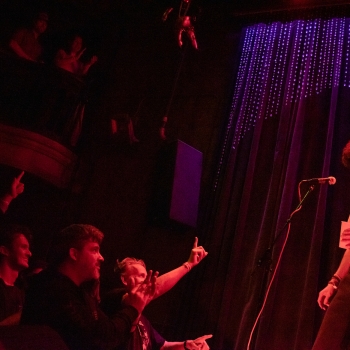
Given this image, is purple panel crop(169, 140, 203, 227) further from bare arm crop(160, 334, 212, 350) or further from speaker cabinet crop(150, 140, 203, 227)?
bare arm crop(160, 334, 212, 350)

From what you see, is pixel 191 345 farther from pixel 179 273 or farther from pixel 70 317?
pixel 70 317

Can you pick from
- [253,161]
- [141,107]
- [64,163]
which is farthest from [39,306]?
[141,107]

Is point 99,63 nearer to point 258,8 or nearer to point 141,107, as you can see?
point 141,107

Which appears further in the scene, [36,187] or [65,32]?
[65,32]

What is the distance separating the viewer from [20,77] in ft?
18.4

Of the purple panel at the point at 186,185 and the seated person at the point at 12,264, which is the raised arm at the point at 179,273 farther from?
the seated person at the point at 12,264

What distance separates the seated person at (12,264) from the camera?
3188mm

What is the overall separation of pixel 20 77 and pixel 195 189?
2703 millimetres

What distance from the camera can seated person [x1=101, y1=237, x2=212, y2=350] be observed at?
9.25 feet

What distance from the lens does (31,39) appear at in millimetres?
5867

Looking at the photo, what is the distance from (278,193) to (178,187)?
96 cm

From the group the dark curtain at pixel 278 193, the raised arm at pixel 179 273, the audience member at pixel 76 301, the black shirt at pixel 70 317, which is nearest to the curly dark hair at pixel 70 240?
the audience member at pixel 76 301

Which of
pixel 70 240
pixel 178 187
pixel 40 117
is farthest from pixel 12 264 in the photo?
pixel 40 117

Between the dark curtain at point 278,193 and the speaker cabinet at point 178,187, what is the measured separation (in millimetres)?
251
